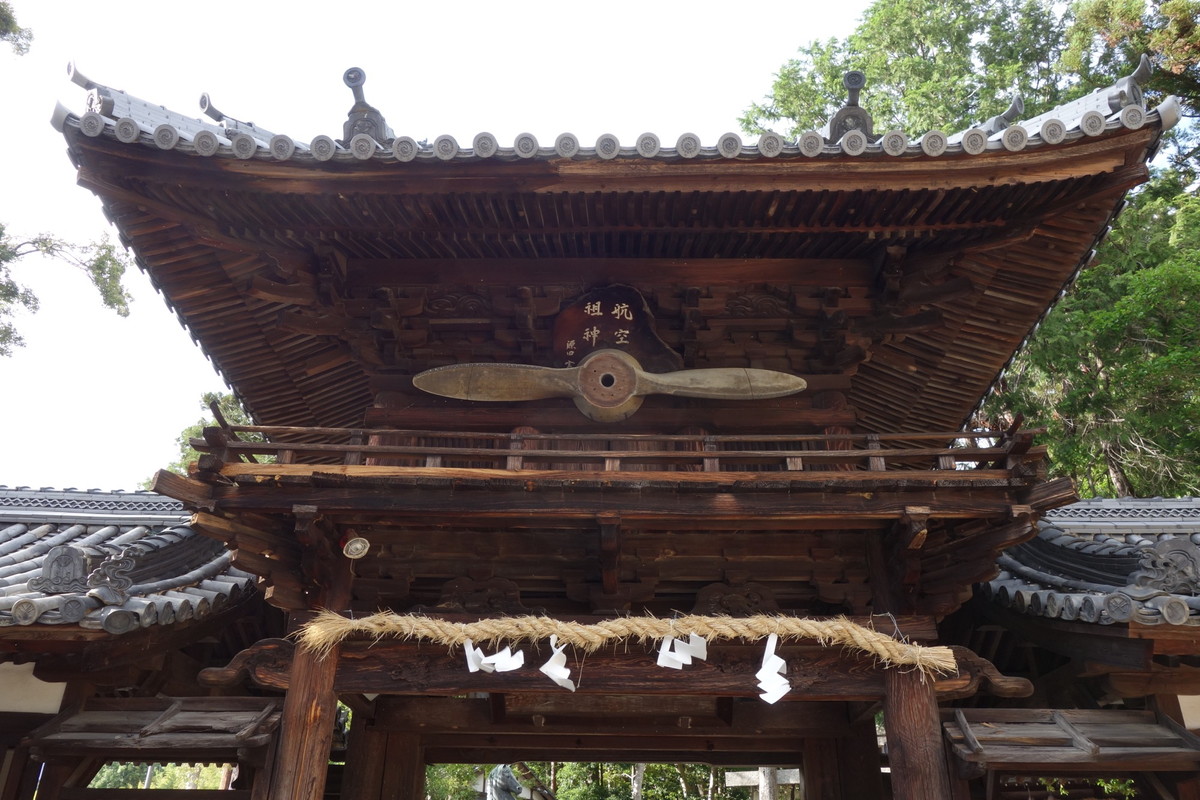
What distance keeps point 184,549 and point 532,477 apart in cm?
360

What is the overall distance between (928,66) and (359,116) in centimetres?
1750

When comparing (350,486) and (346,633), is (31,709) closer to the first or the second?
(346,633)

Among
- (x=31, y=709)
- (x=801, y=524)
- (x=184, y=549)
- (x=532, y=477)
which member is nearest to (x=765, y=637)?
(x=801, y=524)

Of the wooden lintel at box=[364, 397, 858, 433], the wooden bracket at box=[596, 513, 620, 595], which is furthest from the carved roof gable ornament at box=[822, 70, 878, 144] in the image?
the wooden bracket at box=[596, 513, 620, 595]

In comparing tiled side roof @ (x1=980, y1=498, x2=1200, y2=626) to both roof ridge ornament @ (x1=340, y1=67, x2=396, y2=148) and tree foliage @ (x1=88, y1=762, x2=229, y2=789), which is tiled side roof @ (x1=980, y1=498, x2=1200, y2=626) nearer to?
roof ridge ornament @ (x1=340, y1=67, x2=396, y2=148)

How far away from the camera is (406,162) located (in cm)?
565

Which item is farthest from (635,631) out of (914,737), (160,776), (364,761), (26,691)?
(160,776)

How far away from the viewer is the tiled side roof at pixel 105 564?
5.21 metres

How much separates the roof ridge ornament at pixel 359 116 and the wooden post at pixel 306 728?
3768 mm

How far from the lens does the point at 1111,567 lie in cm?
618

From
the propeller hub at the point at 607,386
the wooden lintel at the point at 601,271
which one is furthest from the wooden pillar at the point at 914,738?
the wooden lintel at the point at 601,271

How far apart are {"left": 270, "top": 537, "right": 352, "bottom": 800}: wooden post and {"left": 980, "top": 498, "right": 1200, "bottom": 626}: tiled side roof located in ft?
17.1

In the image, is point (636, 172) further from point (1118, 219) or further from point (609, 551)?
point (1118, 219)

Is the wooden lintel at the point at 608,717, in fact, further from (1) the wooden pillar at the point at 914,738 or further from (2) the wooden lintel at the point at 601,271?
(2) the wooden lintel at the point at 601,271
